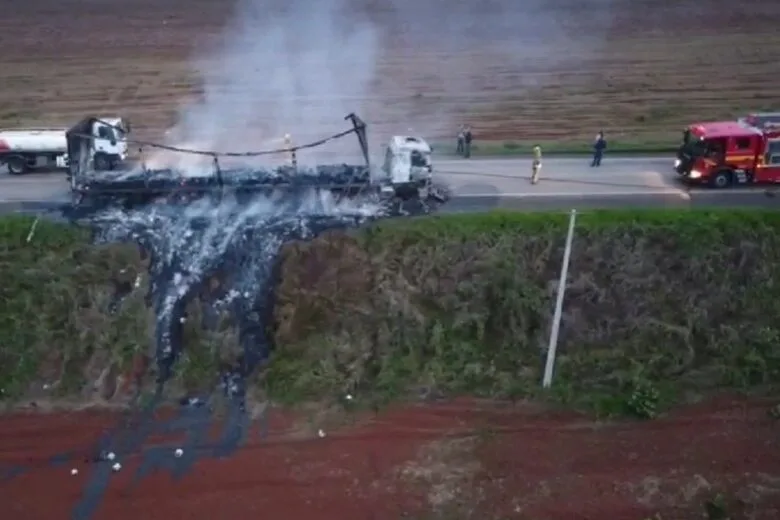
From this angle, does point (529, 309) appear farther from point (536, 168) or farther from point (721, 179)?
point (721, 179)

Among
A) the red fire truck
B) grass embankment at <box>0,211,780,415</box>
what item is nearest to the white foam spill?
grass embankment at <box>0,211,780,415</box>

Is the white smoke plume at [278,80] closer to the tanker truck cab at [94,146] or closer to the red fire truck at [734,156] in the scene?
the tanker truck cab at [94,146]

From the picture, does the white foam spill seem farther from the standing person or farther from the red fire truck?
the red fire truck

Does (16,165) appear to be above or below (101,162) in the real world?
below

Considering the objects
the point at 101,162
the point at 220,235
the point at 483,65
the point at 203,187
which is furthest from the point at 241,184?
the point at 483,65

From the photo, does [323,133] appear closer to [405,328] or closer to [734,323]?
[405,328]

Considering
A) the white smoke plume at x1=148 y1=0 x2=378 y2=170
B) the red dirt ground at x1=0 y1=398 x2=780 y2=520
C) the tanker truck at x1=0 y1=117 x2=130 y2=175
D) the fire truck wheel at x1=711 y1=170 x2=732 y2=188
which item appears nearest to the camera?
the red dirt ground at x1=0 y1=398 x2=780 y2=520

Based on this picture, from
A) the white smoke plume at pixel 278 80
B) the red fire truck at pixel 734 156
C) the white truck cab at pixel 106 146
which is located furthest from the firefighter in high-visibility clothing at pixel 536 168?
the white truck cab at pixel 106 146
